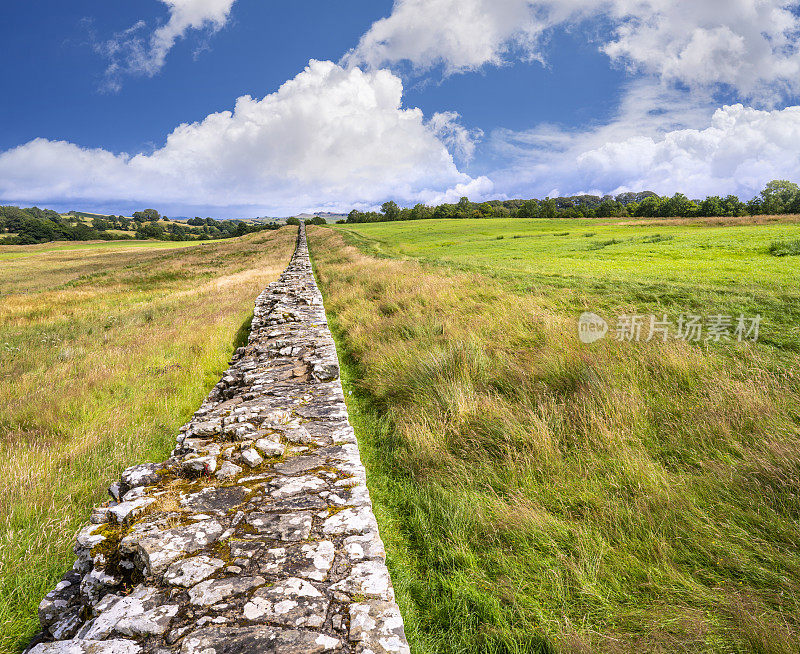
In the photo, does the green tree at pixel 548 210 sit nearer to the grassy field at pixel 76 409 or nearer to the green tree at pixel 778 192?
the green tree at pixel 778 192

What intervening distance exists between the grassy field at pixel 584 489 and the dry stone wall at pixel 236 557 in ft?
2.17

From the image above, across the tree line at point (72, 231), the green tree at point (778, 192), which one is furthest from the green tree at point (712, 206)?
the tree line at point (72, 231)

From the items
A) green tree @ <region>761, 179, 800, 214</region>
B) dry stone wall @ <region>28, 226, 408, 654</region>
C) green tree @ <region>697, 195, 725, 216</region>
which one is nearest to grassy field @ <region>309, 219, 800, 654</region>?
dry stone wall @ <region>28, 226, 408, 654</region>

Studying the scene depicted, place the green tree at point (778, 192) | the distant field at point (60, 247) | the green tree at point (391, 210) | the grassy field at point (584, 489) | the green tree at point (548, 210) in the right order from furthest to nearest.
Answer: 1. the green tree at point (391, 210)
2. the green tree at point (548, 210)
3. the green tree at point (778, 192)
4. the distant field at point (60, 247)
5. the grassy field at point (584, 489)

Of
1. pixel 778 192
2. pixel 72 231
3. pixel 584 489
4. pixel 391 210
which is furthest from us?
pixel 391 210

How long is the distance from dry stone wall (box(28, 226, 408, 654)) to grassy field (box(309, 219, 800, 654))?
662 millimetres

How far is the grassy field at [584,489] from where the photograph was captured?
2.21 meters

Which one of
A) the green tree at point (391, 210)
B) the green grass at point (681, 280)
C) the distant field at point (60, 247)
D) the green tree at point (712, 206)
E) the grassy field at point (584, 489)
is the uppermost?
the green tree at point (391, 210)

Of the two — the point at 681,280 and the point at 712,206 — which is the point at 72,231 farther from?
the point at 712,206

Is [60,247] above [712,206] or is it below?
below

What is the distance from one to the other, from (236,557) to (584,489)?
281cm

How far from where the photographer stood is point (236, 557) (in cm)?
225

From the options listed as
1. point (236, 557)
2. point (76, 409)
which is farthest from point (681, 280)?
point (76, 409)

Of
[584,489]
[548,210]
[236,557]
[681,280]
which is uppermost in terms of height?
Answer: [548,210]
